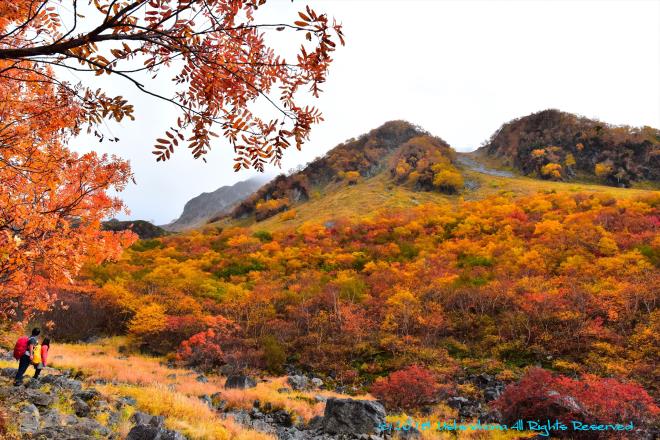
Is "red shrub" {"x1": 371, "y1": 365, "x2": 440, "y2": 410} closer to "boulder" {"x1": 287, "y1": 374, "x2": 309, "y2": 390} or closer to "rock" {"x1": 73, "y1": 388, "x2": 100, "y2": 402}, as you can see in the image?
"boulder" {"x1": 287, "y1": 374, "x2": 309, "y2": 390}

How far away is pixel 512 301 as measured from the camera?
1989 centimetres

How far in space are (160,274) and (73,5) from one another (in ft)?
100

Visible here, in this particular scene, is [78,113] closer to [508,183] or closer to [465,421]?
[465,421]

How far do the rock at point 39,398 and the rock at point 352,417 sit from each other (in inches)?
249

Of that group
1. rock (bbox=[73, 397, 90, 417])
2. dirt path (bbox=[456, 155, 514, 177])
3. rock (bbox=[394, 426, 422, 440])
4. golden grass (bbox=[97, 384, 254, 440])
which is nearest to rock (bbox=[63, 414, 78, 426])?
rock (bbox=[73, 397, 90, 417])

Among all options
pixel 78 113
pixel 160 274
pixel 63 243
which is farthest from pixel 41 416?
pixel 160 274

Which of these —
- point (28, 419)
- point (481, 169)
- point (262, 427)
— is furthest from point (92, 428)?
point (481, 169)

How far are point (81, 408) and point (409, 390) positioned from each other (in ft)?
33.3

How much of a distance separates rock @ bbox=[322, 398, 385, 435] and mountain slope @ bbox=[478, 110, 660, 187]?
59.9 m

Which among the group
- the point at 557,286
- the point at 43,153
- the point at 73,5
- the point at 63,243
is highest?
the point at 73,5

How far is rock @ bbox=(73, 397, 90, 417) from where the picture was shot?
24.4 feet

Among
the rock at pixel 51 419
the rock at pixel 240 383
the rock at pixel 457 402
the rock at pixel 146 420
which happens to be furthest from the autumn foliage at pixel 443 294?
the rock at pixel 51 419

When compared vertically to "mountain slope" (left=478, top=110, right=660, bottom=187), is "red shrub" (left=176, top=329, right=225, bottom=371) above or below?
below

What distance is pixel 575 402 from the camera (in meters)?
8.94
